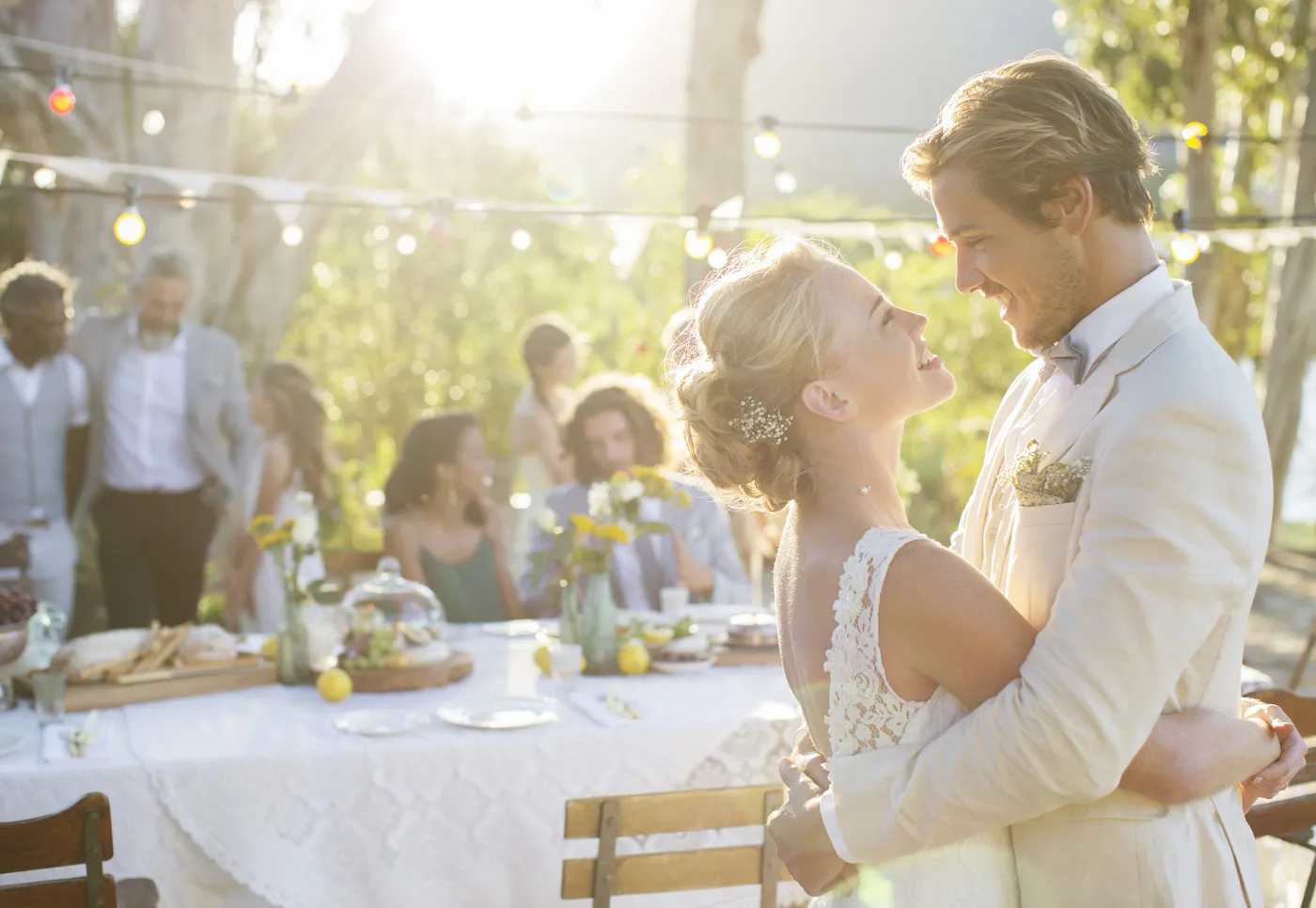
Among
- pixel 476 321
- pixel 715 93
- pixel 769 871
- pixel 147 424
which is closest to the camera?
pixel 769 871

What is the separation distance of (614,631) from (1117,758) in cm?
224

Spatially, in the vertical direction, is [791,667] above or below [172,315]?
below

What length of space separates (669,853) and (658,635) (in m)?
1.33

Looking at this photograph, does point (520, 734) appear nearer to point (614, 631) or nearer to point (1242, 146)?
point (614, 631)

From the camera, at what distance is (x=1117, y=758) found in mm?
1395

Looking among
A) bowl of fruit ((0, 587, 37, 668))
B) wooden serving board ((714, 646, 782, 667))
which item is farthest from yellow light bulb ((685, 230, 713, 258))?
bowl of fruit ((0, 587, 37, 668))

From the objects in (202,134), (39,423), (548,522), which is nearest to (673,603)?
(548,522)

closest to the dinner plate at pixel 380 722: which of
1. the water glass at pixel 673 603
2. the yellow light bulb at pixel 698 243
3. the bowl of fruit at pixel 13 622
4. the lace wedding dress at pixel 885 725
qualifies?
the bowl of fruit at pixel 13 622

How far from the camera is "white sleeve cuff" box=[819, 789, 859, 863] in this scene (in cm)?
160

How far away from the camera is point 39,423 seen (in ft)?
17.8

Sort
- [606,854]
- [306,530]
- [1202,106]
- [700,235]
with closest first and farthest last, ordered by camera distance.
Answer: [606,854], [306,530], [700,235], [1202,106]

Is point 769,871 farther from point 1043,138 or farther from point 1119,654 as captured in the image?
point 1043,138

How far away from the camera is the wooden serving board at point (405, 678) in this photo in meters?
3.26

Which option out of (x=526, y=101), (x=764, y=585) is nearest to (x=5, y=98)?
(x=526, y=101)
